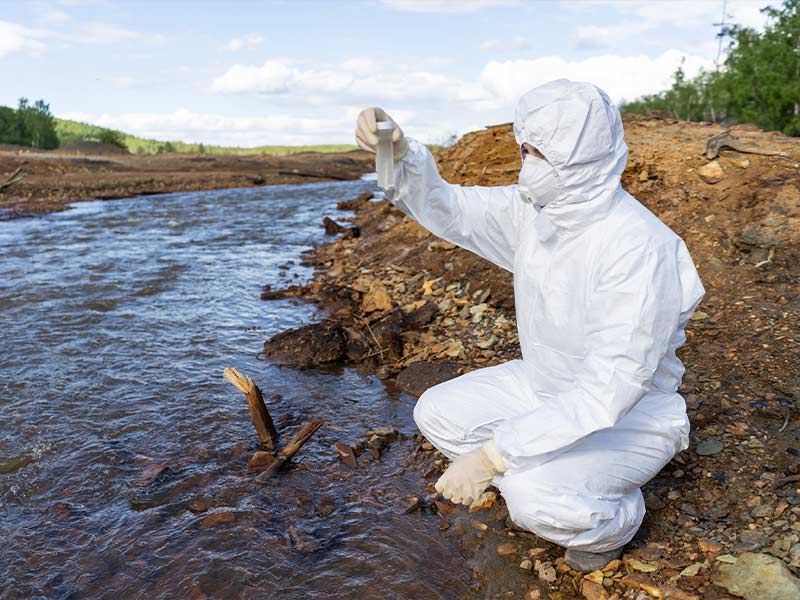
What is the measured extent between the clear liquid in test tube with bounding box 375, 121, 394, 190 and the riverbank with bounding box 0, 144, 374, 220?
15.6 meters

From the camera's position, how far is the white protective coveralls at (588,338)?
2.36 meters

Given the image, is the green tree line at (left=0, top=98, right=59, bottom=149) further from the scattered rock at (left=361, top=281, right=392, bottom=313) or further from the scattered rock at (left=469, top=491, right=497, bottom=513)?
the scattered rock at (left=469, top=491, right=497, bottom=513)

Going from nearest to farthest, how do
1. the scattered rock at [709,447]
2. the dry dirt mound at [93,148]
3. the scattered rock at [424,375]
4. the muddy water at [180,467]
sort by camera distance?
the muddy water at [180,467], the scattered rock at [709,447], the scattered rock at [424,375], the dry dirt mound at [93,148]

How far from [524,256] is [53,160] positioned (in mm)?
29481

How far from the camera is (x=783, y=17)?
21922 mm

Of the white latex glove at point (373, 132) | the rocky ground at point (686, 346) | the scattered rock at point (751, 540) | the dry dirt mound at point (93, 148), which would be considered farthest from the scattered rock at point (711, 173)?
the dry dirt mound at point (93, 148)

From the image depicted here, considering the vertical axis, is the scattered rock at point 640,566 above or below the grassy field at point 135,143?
below

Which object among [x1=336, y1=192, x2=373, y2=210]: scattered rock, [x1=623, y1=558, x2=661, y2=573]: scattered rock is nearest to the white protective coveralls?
[x1=623, y1=558, x2=661, y2=573]: scattered rock

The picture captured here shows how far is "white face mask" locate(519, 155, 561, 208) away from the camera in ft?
8.35

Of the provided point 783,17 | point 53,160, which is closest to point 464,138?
point 783,17

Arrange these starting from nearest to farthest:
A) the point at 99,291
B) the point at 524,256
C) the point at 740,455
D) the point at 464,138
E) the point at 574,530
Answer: the point at 574,530 < the point at 524,256 < the point at 740,455 < the point at 99,291 < the point at 464,138

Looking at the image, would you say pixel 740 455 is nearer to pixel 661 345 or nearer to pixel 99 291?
pixel 661 345

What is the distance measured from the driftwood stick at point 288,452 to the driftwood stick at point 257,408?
0.26m

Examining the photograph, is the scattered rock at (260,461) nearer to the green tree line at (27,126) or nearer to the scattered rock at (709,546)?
the scattered rock at (709,546)
